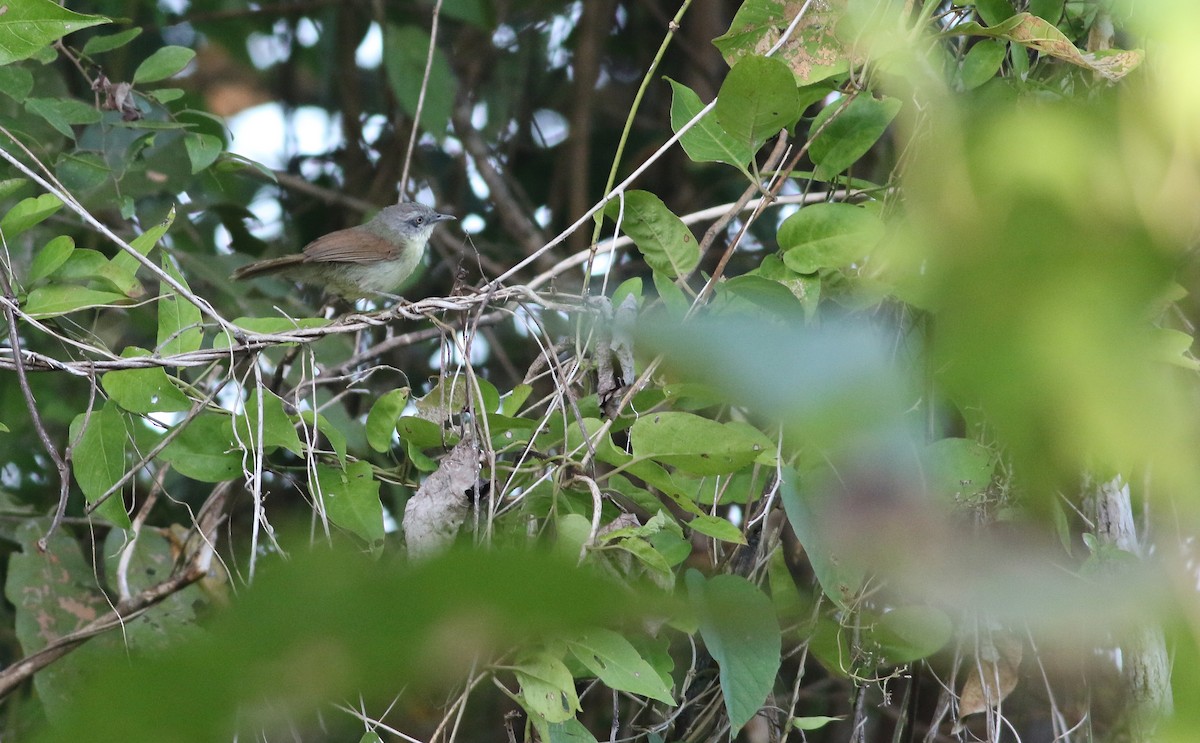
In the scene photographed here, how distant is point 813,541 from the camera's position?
179 cm

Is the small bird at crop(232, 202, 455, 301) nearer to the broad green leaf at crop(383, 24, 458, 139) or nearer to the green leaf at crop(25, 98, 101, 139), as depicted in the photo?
the broad green leaf at crop(383, 24, 458, 139)

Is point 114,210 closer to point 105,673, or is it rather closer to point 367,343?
point 367,343

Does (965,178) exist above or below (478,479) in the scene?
above

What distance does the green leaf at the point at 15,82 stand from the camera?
274 cm

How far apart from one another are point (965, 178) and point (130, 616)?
2607 millimetres

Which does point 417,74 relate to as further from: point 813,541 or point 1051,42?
point 813,541

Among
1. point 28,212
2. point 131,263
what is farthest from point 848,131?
point 28,212

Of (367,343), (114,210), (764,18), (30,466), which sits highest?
(764,18)

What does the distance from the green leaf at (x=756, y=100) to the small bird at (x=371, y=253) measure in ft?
8.29

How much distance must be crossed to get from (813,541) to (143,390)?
1.37 meters

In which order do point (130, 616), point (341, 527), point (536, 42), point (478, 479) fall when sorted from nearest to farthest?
point (478, 479) → point (341, 527) → point (130, 616) → point (536, 42)

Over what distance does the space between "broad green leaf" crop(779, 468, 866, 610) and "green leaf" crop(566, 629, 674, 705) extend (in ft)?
1.09

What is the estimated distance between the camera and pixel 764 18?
2.26 m

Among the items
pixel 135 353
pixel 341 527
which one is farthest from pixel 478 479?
pixel 135 353
